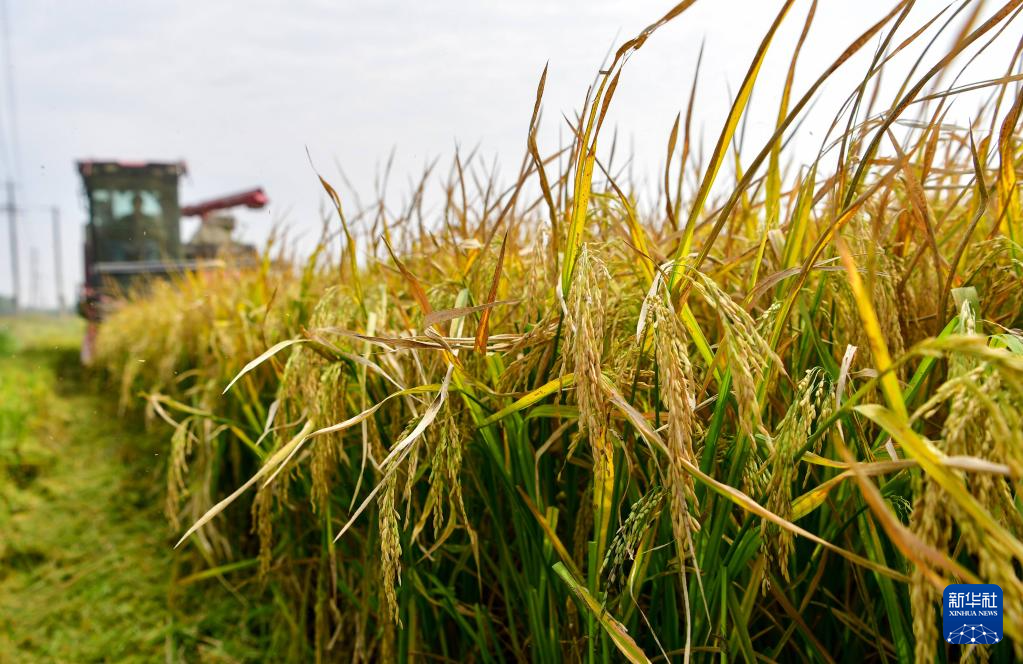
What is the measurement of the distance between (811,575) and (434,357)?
0.58m

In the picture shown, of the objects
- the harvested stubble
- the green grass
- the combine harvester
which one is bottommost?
the green grass

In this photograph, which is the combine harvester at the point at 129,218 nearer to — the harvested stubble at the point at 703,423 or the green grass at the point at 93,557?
the green grass at the point at 93,557

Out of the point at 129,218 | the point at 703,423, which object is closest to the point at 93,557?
the point at 703,423

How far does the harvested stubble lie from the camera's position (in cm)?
46

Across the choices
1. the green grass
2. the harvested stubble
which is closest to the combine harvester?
the green grass

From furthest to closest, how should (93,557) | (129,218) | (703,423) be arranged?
(129,218) → (93,557) → (703,423)

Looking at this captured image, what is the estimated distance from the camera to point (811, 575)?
73 cm

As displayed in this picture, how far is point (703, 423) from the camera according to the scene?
2.55 ft

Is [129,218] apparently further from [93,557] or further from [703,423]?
[703,423]

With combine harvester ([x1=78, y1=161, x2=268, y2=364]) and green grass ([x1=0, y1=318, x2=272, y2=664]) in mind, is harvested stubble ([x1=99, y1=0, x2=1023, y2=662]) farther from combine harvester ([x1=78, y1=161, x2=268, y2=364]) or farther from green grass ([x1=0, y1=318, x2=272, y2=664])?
combine harvester ([x1=78, y1=161, x2=268, y2=364])

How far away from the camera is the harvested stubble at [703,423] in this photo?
1.50 feet

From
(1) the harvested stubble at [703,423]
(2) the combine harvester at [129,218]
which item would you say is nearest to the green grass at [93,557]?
A: (1) the harvested stubble at [703,423]

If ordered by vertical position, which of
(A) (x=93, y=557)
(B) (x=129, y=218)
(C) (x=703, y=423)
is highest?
(B) (x=129, y=218)

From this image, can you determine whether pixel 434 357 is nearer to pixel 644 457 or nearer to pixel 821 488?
pixel 644 457
